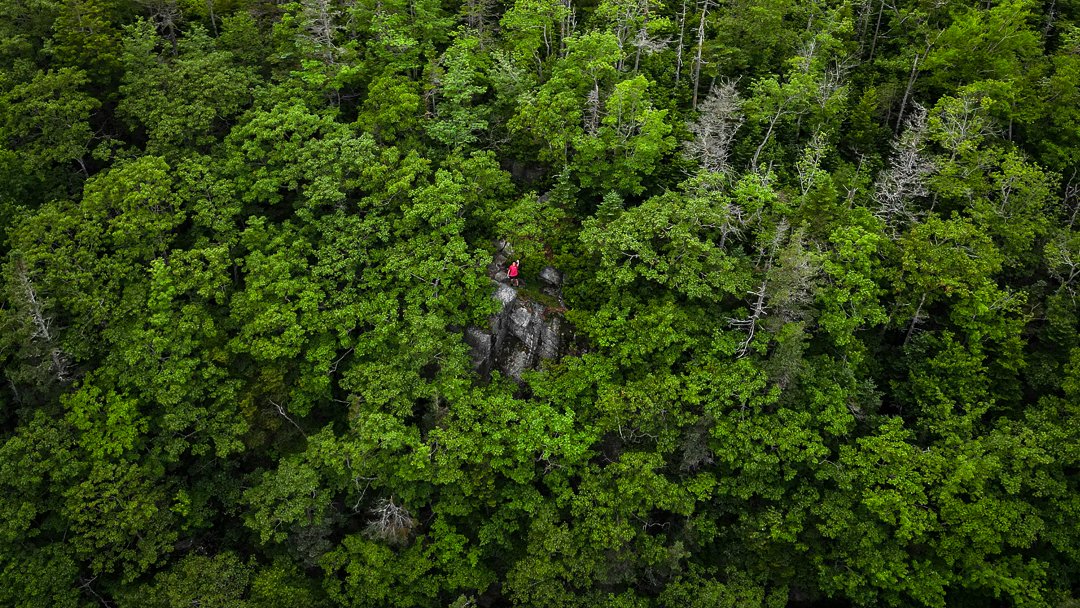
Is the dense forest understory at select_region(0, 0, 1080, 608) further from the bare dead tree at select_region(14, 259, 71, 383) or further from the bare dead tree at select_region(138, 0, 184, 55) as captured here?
the bare dead tree at select_region(138, 0, 184, 55)

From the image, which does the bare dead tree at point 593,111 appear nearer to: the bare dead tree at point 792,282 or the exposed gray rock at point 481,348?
the bare dead tree at point 792,282

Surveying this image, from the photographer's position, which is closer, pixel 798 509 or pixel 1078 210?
pixel 798 509

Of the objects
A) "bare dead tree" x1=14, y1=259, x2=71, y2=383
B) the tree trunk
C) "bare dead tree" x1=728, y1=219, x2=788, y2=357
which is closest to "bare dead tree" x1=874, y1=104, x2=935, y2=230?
"bare dead tree" x1=728, y1=219, x2=788, y2=357

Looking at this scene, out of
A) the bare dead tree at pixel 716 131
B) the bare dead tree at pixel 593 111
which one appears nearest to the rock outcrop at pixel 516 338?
the bare dead tree at pixel 593 111

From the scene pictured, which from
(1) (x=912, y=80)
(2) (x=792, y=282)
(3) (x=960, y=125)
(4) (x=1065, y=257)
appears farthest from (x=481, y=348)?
(1) (x=912, y=80)

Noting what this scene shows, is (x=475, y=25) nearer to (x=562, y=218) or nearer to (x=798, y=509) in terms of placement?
(x=562, y=218)

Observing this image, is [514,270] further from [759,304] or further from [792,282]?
[792,282]

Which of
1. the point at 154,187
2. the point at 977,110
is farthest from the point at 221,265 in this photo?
the point at 977,110
